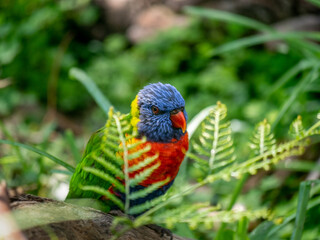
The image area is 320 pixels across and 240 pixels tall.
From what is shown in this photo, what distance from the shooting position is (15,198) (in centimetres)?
98

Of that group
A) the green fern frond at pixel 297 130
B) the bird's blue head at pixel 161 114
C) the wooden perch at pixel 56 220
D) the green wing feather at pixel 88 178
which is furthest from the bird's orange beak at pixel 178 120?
the green fern frond at pixel 297 130

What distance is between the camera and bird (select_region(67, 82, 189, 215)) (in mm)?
1317

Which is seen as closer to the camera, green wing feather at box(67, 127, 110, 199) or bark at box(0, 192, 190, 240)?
bark at box(0, 192, 190, 240)

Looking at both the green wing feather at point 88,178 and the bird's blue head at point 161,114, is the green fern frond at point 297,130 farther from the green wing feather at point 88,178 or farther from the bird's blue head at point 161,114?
the green wing feather at point 88,178

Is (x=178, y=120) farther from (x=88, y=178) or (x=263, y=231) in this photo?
(x=263, y=231)

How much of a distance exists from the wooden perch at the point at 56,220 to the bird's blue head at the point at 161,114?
0.40 m

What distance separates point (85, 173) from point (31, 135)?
232 centimetres

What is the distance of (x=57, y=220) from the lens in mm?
899

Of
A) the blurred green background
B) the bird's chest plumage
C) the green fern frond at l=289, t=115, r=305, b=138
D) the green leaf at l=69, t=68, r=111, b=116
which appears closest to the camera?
the green fern frond at l=289, t=115, r=305, b=138

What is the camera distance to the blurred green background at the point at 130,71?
2705 millimetres

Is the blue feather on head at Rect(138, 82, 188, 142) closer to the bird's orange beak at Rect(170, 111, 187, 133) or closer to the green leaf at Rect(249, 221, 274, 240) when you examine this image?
the bird's orange beak at Rect(170, 111, 187, 133)

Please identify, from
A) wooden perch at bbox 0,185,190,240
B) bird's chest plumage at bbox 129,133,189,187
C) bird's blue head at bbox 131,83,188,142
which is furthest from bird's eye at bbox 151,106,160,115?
wooden perch at bbox 0,185,190,240

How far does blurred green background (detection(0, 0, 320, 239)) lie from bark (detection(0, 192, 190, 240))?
1382 millimetres

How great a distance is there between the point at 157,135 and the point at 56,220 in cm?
58
